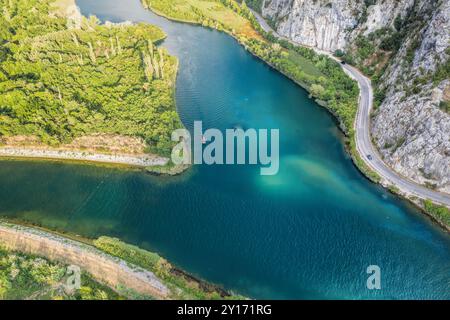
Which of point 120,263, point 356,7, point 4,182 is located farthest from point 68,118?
point 356,7

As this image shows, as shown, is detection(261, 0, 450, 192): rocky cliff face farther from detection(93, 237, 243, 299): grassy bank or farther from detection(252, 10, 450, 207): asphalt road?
detection(93, 237, 243, 299): grassy bank

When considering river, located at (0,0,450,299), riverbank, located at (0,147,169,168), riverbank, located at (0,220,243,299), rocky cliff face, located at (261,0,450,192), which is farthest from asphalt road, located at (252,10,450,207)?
riverbank, located at (0,147,169,168)

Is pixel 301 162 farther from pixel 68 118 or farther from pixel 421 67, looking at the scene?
pixel 68 118

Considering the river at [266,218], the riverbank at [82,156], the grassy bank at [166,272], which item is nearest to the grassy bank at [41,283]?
the grassy bank at [166,272]

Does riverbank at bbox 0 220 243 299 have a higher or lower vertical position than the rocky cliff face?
lower

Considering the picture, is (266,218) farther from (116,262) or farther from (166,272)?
(116,262)
